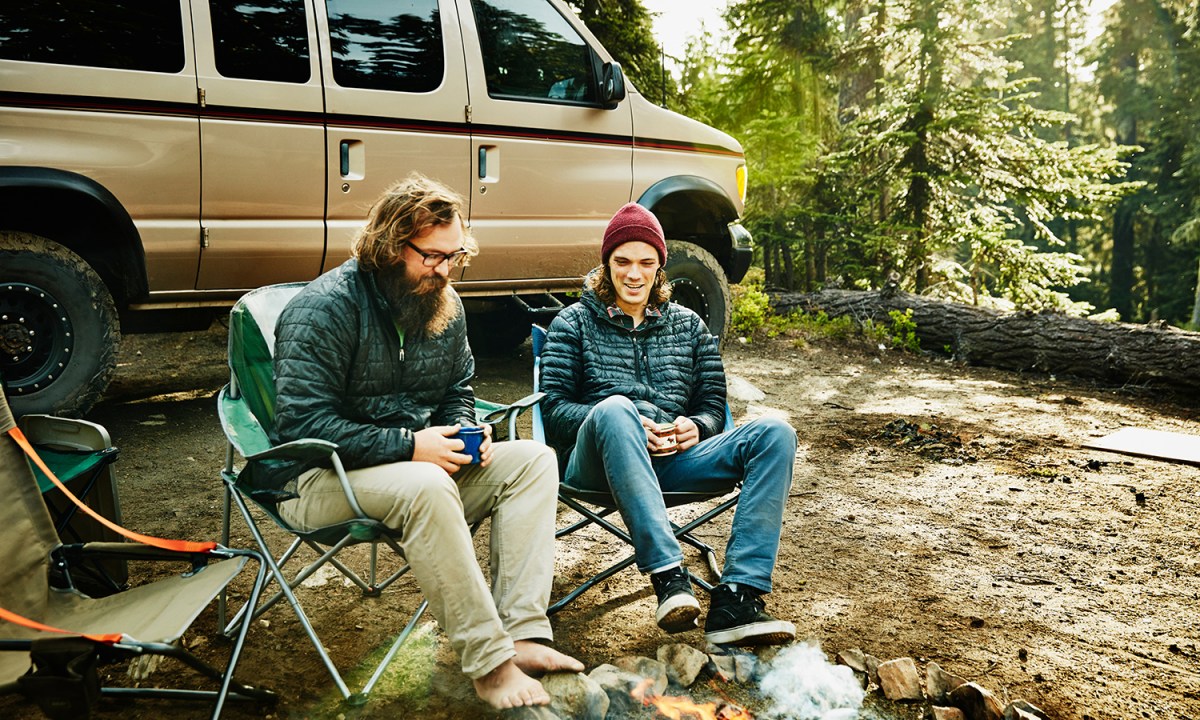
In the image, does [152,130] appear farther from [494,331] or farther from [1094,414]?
[1094,414]

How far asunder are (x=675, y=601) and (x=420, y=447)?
81 cm

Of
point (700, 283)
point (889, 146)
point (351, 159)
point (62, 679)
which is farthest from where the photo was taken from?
point (889, 146)

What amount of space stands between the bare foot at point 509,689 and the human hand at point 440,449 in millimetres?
530

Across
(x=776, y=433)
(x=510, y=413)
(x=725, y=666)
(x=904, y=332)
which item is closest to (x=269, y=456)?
(x=510, y=413)

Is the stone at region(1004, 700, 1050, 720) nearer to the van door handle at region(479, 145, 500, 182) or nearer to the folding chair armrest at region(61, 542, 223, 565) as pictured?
the folding chair armrest at region(61, 542, 223, 565)

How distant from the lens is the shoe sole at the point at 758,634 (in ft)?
7.46

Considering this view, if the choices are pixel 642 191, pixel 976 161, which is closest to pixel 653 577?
pixel 642 191

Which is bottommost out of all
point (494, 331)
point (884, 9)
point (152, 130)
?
point (494, 331)

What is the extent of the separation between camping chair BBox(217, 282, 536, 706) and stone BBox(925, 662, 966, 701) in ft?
4.39

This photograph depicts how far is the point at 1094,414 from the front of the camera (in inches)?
223

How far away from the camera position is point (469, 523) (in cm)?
244

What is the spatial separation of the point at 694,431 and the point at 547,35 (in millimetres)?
3113

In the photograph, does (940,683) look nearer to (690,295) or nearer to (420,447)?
(420,447)

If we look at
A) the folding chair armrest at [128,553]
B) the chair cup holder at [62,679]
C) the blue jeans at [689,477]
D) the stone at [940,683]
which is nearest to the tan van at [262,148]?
the folding chair armrest at [128,553]
